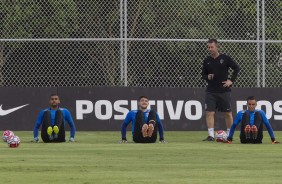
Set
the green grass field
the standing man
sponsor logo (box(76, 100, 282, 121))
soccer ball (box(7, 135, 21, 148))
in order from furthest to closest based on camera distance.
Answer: sponsor logo (box(76, 100, 282, 121)) → the standing man → soccer ball (box(7, 135, 21, 148)) → the green grass field

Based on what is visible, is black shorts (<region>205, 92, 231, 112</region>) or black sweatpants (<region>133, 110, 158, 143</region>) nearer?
black sweatpants (<region>133, 110, 158, 143</region>)

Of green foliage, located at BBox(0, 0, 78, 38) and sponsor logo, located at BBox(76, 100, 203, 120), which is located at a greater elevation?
green foliage, located at BBox(0, 0, 78, 38)

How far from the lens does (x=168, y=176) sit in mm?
11539

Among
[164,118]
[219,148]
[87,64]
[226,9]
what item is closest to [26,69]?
[87,64]

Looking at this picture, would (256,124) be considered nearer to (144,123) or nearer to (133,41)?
(144,123)

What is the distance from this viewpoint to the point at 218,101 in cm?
2080

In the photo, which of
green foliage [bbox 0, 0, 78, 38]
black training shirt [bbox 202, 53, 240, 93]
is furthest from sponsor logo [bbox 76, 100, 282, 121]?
black training shirt [bbox 202, 53, 240, 93]

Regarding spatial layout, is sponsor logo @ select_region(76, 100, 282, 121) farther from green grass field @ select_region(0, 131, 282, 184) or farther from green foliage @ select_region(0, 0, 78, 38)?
green grass field @ select_region(0, 131, 282, 184)

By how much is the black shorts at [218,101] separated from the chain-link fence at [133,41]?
386 cm

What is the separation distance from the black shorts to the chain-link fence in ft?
12.7

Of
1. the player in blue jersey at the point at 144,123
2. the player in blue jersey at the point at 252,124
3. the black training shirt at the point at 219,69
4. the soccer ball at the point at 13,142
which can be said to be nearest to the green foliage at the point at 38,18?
the black training shirt at the point at 219,69

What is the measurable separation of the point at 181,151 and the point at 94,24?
32.8 feet

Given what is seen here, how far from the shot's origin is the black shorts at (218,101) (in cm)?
2064

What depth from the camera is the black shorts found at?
67.7ft
